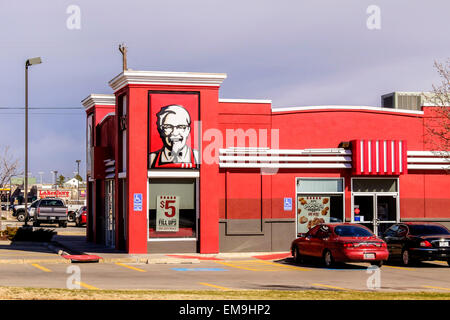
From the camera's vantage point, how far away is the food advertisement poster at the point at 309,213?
1191 inches

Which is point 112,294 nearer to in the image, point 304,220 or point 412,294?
point 412,294

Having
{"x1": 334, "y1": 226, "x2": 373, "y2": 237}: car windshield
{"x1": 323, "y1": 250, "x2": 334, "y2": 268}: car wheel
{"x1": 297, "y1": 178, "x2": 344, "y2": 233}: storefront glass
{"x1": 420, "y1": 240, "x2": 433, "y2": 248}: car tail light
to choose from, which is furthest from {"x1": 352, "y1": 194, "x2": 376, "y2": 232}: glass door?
{"x1": 323, "y1": 250, "x2": 334, "y2": 268}: car wheel

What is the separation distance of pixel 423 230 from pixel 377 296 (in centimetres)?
1127

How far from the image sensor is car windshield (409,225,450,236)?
82.6 ft

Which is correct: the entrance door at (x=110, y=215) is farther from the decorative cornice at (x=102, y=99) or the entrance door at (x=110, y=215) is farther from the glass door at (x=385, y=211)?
the glass door at (x=385, y=211)

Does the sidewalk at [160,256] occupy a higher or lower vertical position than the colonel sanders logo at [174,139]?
lower

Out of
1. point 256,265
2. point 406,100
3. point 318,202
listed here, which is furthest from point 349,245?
point 406,100

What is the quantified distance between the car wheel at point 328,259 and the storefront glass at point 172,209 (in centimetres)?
605

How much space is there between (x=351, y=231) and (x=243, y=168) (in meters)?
6.53

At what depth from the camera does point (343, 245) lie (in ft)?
76.6

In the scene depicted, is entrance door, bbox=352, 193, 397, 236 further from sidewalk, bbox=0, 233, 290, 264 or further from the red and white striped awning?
sidewalk, bbox=0, 233, 290, 264

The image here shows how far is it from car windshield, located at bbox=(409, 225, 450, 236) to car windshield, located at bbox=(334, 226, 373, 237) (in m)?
1.93

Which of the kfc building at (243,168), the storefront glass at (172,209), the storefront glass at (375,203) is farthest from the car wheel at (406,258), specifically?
the storefront glass at (172,209)
